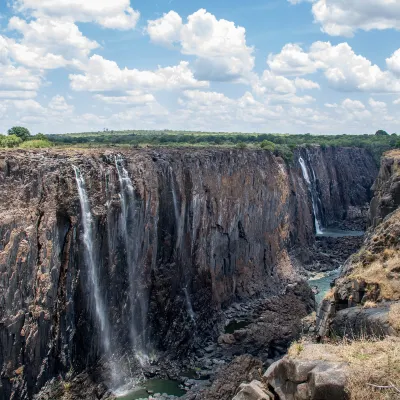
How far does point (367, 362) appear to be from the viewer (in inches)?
524

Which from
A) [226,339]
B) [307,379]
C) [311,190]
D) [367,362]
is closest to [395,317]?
[367,362]

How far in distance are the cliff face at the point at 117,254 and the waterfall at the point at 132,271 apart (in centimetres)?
8

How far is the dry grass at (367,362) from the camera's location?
480 inches

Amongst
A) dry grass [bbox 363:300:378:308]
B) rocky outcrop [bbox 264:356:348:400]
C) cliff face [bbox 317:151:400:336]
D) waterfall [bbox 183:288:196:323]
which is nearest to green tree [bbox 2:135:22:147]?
waterfall [bbox 183:288:196:323]

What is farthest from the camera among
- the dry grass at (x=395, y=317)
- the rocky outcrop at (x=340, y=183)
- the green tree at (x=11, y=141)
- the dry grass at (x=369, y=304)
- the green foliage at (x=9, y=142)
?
the rocky outcrop at (x=340, y=183)

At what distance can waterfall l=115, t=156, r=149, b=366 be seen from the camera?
1462 inches

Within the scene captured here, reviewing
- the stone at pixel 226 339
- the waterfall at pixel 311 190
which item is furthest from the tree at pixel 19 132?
the waterfall at pixel 311 190

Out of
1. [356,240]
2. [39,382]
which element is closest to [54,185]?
[39,382]

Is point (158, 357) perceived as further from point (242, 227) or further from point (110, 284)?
point (242, 227)

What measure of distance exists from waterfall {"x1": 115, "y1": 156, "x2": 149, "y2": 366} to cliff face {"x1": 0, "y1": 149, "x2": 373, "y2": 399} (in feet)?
0.27

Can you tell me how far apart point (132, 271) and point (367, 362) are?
26.3 meters

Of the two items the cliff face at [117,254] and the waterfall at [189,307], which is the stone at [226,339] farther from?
the waterfall at [189,307]

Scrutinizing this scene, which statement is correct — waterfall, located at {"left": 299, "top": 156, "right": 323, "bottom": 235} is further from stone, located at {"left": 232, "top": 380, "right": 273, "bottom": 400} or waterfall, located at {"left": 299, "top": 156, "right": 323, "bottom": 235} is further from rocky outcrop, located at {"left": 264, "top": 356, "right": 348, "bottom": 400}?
rocky outcrop, located at {"left": 264, "top": 356, "right": 348, "bottom": 400}

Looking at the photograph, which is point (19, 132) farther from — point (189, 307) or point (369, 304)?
point (369, 304)
